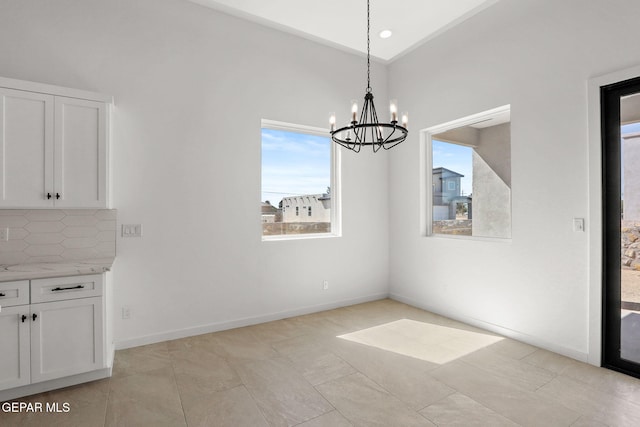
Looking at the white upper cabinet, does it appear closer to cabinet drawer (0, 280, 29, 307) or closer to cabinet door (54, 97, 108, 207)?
cabinet door (54, 97, 108, 207)

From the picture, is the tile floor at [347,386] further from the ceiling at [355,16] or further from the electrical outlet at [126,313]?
the ceiling at [355,16]

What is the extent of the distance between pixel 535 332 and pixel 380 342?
147 cm

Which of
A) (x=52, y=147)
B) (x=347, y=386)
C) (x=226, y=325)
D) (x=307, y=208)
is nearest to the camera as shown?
(x=347, y=386)

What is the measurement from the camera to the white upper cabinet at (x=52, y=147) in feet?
8.01

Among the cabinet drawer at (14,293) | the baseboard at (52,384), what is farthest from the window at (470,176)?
the cabinet drawer at (14,293)

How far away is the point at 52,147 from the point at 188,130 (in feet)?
3.77

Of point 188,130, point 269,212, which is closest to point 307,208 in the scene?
point 269,212

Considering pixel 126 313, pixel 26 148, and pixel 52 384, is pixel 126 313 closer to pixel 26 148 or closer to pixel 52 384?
pixel 52 384

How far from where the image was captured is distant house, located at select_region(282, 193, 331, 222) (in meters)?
4.13

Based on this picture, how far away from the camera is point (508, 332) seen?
131 inches

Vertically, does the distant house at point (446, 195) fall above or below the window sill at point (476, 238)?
above

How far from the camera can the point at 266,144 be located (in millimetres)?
3986

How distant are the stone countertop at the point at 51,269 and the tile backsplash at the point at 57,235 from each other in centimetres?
10

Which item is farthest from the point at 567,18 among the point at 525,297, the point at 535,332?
the point at 535,332
